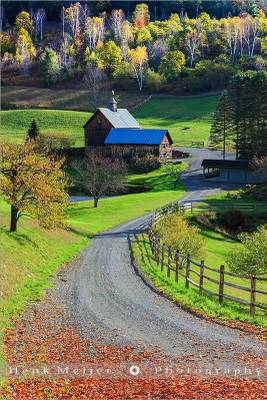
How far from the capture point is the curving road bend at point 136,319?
53.2 ft

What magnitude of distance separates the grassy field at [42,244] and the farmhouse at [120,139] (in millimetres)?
23942

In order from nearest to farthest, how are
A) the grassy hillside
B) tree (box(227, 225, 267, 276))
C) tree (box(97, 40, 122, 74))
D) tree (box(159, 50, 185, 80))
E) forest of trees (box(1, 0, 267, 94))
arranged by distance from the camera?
tree (box(227, 225, 267, 276)), the grassy hillside, forest of trees (box(1, 0, 267, 94)), tree (box(159, 50, 185, 80)), tree (box(97, 40, 122, 74))

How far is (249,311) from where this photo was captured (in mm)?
21281

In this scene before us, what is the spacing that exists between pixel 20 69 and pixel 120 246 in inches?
4729

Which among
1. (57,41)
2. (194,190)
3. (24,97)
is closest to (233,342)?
(194,190)

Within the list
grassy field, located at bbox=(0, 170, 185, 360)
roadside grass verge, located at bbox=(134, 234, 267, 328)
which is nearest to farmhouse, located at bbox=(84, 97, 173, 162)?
grassy field, located at bbox=(0, 170, 185, 360)

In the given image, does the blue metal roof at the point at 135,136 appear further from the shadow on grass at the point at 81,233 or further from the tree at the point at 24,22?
the tree at the point at 24,22

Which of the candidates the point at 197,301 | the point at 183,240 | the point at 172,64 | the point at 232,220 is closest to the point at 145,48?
the point at 172,64

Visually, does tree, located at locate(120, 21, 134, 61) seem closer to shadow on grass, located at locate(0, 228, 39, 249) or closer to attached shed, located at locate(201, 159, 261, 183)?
attached shed, located at locate(201, 159, 261, 183)

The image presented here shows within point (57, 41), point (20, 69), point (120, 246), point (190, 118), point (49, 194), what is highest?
point (57, 41)

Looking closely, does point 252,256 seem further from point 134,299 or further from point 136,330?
point 136,330

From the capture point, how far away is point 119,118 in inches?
3765

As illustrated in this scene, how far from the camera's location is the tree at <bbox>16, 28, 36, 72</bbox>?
484 ft

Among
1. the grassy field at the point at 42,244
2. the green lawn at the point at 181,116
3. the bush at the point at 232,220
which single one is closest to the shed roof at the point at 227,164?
the grassy field at the point at 42,244
